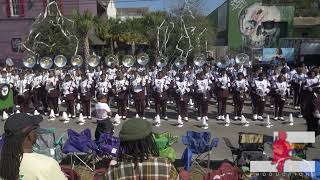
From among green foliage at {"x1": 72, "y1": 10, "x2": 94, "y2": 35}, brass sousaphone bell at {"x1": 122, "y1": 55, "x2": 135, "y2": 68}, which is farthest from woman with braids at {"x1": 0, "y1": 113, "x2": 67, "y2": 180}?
green foliage at {"x1": 72, "y1": 10, "x2": 94, "y2": 35}

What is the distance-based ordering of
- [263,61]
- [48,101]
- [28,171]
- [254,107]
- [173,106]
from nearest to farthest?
[28,171]
[254,107]
[48,101]
[173,106]
[263,61]

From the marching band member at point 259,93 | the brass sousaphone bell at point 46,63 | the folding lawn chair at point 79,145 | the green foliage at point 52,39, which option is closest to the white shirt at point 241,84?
the marching band member at point 259,93

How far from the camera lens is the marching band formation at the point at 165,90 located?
1552cm

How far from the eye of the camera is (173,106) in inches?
741

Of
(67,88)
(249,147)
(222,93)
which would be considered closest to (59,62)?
(67,88)

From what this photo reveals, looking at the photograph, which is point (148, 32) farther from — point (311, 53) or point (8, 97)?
point (8, 97)

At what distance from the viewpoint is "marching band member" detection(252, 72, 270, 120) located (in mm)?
15141

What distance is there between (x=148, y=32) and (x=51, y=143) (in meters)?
29.7

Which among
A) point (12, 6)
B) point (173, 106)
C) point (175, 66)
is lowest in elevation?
point (173, 106)

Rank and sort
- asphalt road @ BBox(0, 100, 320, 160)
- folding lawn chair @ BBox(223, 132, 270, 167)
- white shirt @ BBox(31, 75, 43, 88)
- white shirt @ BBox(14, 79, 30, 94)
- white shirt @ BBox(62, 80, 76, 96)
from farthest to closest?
white shirt @ BBox(31, 75, 43, 88) → white shirt @ BBox(14, 79, 30, 94) → white shirt @ BBox(62, 80, 76, 96) → asphalt road @ BBox(0, 100, 320, 160) → folding lawn chair @ BBox(223, 132, 270, 167)

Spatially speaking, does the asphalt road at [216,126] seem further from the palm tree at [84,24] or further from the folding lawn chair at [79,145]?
the palm tree at [84,24]

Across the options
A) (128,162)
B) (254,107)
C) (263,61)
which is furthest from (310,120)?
(263,61)

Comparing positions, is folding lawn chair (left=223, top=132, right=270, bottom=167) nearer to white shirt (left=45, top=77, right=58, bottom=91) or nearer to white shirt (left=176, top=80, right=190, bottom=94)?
white shirt (left=176, top=80, right=190, bottom=94)

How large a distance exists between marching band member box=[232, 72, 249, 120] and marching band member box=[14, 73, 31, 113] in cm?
820
